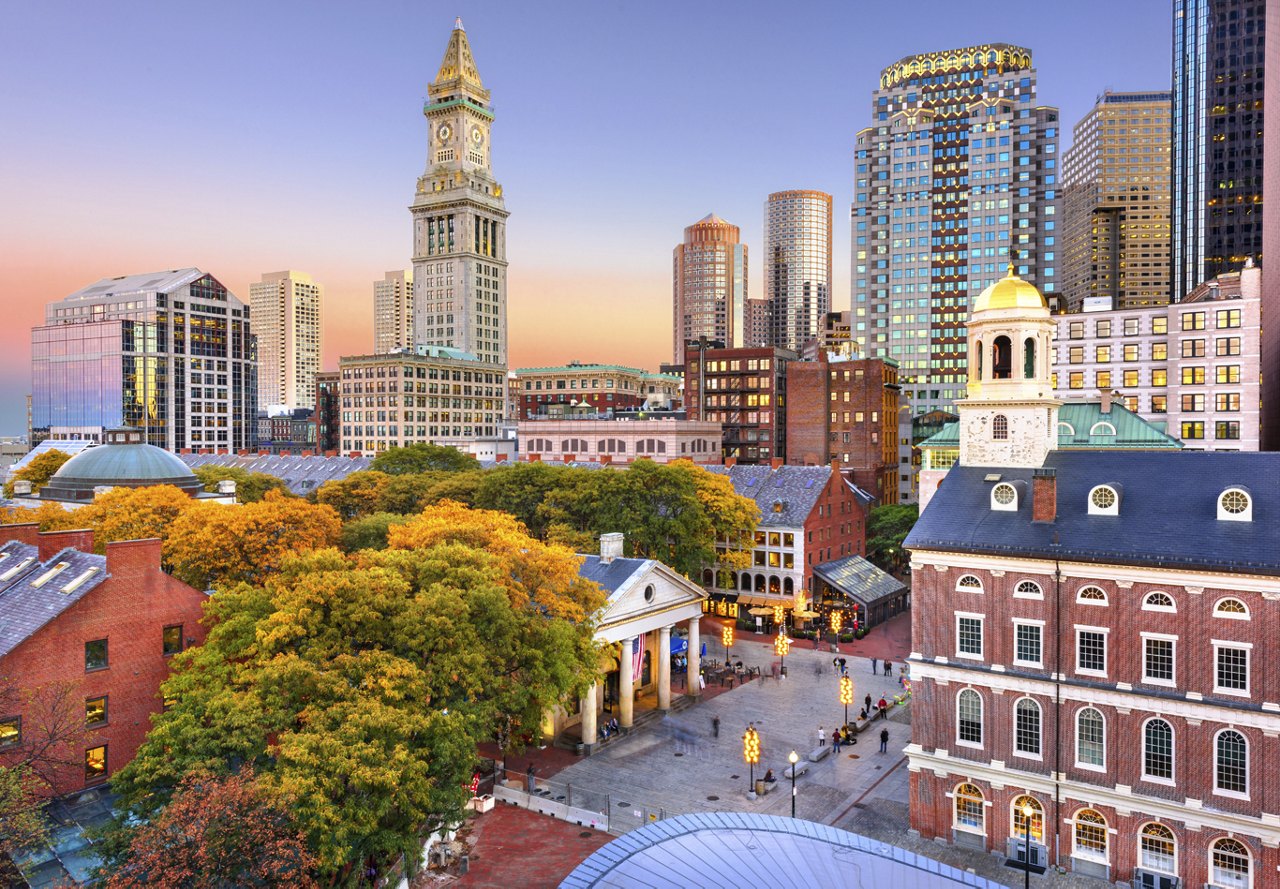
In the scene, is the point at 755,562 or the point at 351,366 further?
the point at 351,366

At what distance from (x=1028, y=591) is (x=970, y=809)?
10.6m

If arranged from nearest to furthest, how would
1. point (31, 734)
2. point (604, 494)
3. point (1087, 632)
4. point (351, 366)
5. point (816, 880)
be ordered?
point (816, 880) → point (31, 734) → point (1087, 632) → point (604, 494) → point (351, 366)

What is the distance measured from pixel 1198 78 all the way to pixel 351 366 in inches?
7723

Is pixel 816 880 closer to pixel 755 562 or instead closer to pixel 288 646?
pixel 288 646

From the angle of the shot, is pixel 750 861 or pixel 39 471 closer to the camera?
pixel 750 861

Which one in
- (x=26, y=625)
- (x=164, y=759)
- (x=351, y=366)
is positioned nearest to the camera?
(x=164, y=759)

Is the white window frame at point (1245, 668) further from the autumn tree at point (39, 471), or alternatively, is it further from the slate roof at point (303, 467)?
the autumn tree at point (39, 471)

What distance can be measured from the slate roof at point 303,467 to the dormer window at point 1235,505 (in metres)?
105

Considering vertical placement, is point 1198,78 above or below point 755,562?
above

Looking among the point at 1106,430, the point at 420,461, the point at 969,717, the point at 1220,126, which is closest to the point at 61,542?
the point at 969,717

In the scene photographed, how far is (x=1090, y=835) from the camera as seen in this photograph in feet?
123

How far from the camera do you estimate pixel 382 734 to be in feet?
98.0

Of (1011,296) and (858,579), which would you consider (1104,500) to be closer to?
(1011,296)

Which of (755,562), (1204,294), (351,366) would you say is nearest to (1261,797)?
(755,562)
